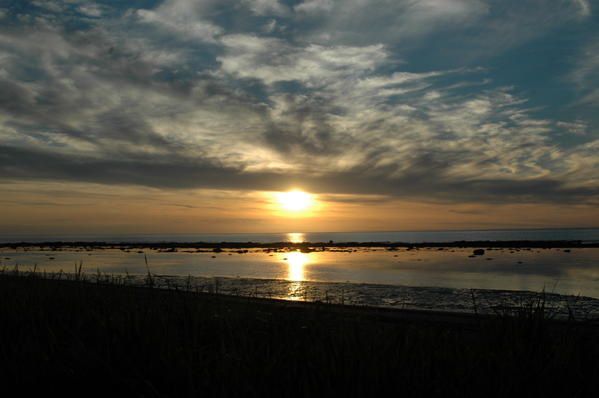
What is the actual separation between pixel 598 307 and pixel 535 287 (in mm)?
6998

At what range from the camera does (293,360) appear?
16.2ft

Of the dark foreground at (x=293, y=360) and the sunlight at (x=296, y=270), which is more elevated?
the dark foreground at (x=293, y=360)

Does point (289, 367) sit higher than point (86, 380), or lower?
higher

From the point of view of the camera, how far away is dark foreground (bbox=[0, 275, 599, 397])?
4.40 m

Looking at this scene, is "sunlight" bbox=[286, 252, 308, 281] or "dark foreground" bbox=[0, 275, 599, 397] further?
"sunlight" bbox=[286, 252, 308, 281]

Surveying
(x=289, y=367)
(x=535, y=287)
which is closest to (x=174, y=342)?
(x=289, y=367)

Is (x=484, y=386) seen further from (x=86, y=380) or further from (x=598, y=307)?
(x=598, y=307)

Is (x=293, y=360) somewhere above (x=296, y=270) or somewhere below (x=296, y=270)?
above

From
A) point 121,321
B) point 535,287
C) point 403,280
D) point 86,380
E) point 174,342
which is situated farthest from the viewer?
point 403,280

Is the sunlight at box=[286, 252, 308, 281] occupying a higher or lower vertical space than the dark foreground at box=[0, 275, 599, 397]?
lower

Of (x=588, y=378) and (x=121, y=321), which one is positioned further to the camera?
(x=121, y=321)

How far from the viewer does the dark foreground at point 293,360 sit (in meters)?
4.40

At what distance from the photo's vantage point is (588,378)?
15.5 ft

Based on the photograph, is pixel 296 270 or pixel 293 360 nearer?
pixel 293 360
